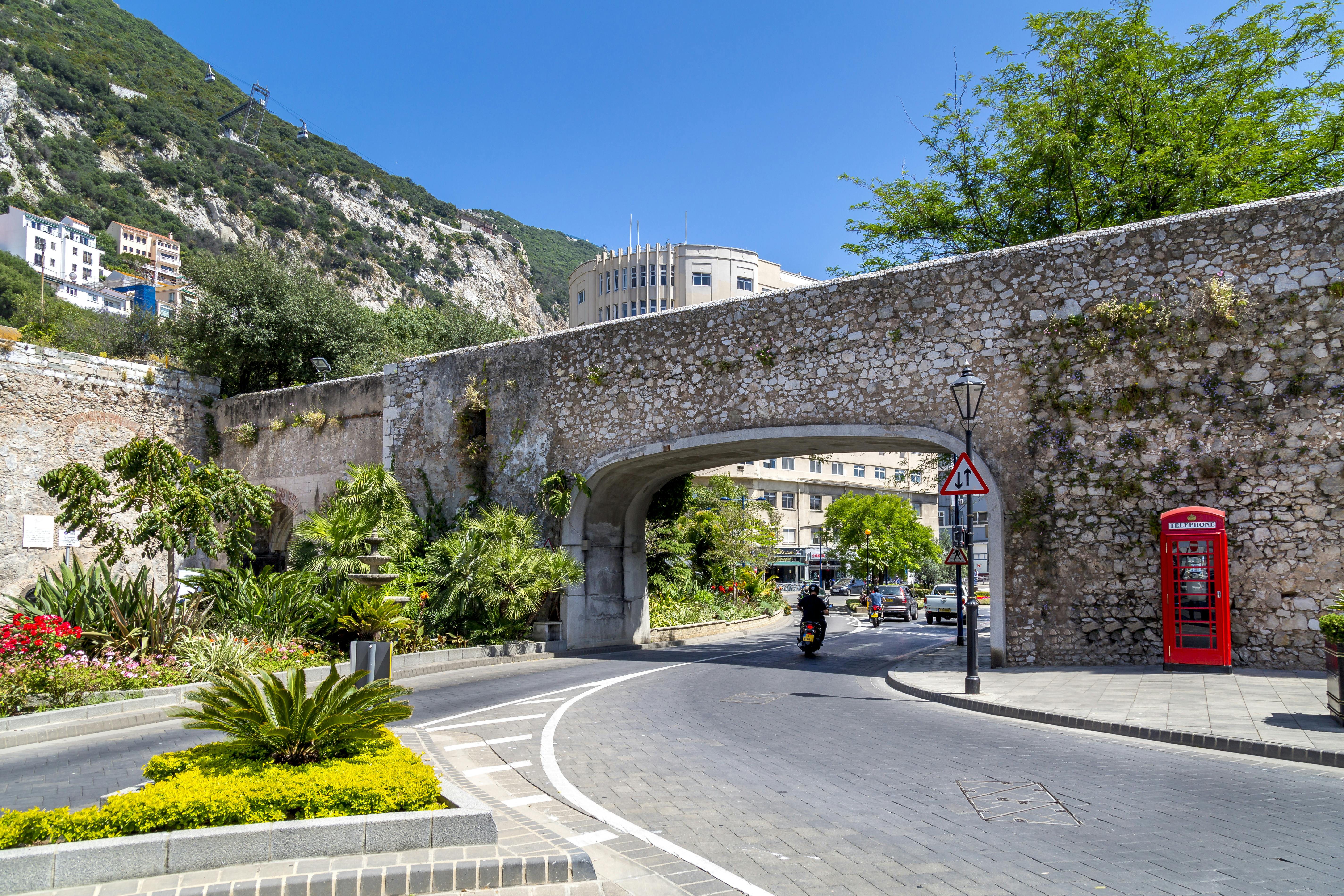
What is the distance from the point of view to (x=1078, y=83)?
20.2 meters

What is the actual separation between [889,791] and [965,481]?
686 centimetres

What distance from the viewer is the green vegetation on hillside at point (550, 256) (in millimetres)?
133500

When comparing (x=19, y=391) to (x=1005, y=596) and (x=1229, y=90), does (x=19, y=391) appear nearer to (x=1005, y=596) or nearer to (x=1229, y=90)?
(x=1005, y=596)

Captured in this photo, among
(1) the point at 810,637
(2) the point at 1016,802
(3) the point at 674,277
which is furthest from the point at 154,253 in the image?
(2) the point at 1016,802

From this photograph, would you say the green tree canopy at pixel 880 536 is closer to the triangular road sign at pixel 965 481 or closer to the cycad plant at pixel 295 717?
the triangular road sign at pixel 965 481

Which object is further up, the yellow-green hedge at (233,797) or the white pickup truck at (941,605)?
the yellow-green hedge at (233,797)

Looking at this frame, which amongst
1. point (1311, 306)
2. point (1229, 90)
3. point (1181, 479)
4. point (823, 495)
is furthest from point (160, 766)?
point (823, 495)

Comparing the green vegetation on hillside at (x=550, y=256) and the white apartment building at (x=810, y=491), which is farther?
the green vegetation on hillside at (x=550, y=256)

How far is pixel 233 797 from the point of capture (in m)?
4.50

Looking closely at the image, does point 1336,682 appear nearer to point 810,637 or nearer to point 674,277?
point 810,637

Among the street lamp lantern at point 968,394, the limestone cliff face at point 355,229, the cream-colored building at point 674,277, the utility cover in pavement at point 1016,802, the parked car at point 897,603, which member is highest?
the limestone cliff face at point 355,229

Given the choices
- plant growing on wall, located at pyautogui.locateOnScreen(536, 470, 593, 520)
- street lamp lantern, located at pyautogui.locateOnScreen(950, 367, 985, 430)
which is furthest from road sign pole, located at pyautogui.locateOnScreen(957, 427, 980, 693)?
plant growing on wall, located at pyautogui.locateOnScreen(536, 470, 593, 520)

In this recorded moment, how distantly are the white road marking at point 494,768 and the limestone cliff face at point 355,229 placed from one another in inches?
2667

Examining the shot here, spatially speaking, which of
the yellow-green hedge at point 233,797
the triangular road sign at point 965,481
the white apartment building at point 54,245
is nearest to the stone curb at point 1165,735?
the triangular road sign at point 965,481
